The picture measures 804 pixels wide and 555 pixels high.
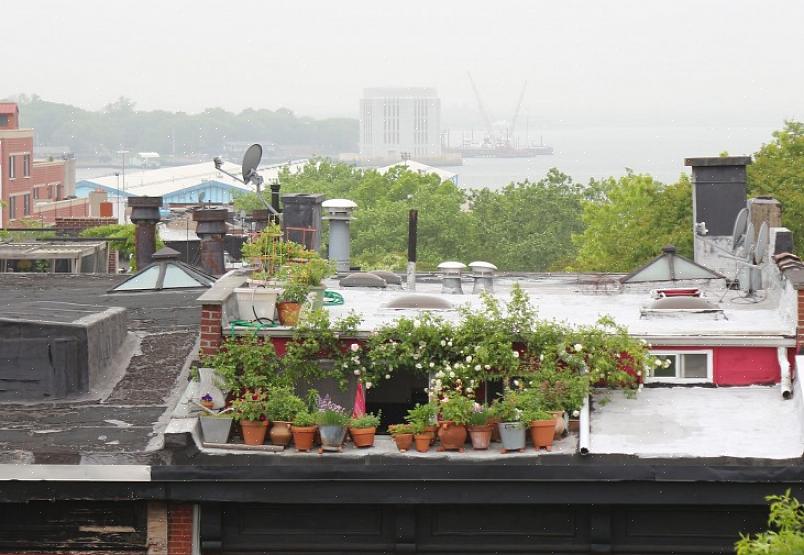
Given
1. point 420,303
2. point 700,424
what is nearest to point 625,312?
point 420,303

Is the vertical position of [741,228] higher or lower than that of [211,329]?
higher

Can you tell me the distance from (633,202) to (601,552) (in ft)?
237

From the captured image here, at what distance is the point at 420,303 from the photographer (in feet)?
76.4

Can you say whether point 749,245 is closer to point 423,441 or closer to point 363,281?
point 363,281

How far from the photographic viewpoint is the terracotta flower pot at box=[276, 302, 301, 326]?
20516 mm

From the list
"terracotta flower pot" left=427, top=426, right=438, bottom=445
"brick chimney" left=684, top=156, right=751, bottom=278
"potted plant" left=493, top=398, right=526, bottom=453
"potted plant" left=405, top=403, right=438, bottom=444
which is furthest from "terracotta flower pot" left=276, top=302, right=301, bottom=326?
"brick chimney" left=684, top=156, right=751, bottom=278

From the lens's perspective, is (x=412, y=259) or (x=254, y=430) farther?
(x=412, y=259)

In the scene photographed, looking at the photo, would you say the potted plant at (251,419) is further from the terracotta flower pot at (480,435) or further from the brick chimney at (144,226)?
the brick chimney at (144,226)

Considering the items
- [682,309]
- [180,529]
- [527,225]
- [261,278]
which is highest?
[527,225]

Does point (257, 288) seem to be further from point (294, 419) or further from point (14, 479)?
point (14, 479)

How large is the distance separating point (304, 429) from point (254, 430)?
67cm

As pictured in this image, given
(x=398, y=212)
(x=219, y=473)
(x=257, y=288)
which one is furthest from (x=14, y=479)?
(x=398, y=212)

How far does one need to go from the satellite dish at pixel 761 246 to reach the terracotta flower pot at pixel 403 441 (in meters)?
8.39

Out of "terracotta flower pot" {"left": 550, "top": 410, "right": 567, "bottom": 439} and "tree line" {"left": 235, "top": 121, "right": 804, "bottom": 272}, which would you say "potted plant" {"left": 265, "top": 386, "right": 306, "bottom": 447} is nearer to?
"terracotta flower pot" {"left": 550, "top": 410, "right": 567, "bottom": 439}
